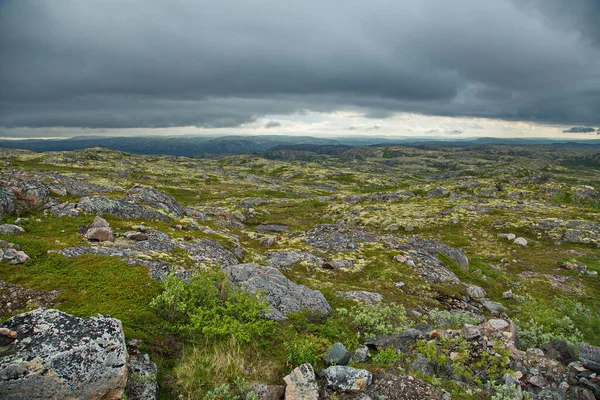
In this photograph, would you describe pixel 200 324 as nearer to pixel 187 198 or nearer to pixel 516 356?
pixel 516 356

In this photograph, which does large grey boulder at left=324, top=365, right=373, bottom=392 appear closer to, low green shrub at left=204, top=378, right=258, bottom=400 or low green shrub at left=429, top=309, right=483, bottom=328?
low green shrub at left=204, top=378, right=258, bottom=400

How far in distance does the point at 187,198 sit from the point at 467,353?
13093cm

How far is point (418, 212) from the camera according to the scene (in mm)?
89188

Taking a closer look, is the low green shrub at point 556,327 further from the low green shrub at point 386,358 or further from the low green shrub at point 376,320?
the low green shrub at point 386,358

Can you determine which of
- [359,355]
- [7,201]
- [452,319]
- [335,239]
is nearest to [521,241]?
[335,239]

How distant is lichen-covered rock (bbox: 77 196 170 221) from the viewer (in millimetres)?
27622

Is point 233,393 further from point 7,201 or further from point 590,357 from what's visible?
point 7,201

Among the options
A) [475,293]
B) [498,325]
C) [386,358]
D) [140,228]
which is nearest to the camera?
[386,358]

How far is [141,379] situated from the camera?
30.2 ft

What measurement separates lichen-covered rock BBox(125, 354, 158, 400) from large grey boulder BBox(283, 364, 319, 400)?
13.4 ft

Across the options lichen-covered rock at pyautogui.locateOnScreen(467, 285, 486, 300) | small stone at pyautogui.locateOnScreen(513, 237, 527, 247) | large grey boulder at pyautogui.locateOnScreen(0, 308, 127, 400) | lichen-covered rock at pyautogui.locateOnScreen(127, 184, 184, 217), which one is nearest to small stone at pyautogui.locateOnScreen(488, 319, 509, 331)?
lichen-covered rock at pyautogui.locateOnScreen(467, 285, 486, 300)

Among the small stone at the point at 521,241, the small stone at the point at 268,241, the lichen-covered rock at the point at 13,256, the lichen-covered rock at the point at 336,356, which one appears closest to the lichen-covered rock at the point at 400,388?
the lichen-covered rock at the point at 336,356

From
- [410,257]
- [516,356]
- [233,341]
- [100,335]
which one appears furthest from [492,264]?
[100,335]

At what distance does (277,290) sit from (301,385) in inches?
333
